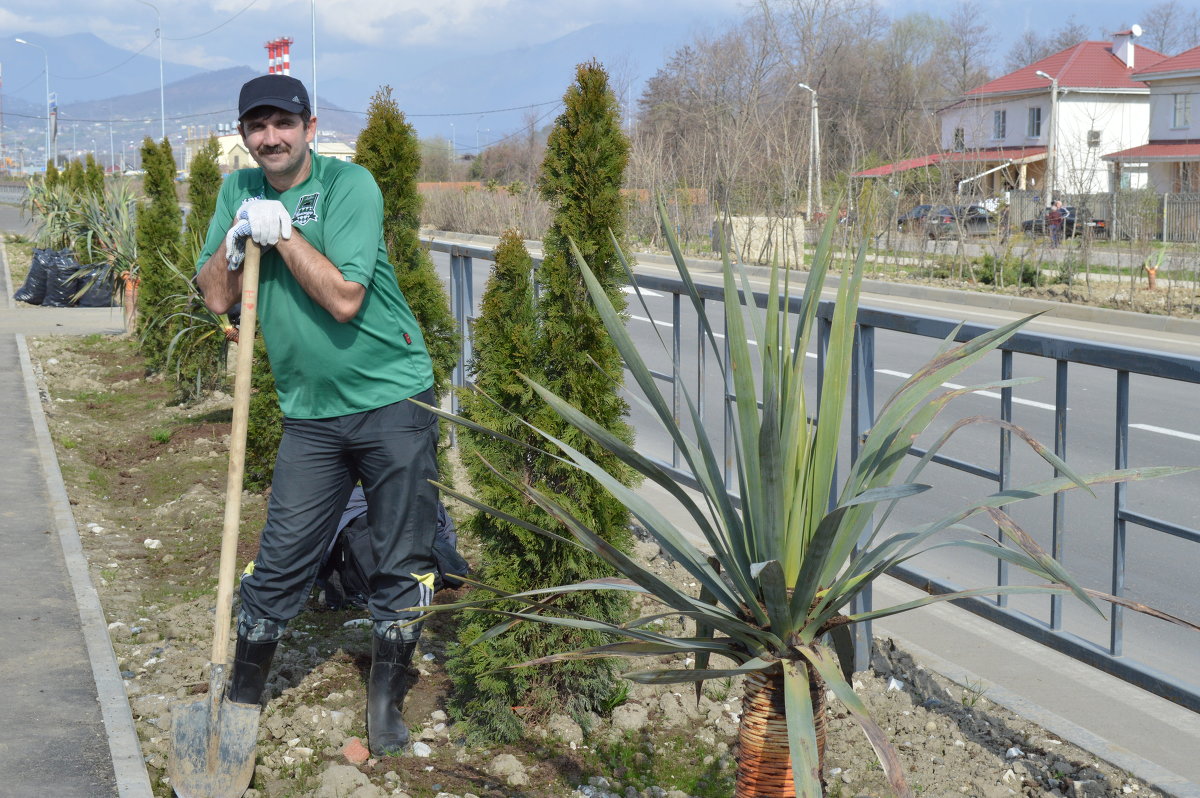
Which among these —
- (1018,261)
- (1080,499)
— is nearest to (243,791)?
(1080,499)

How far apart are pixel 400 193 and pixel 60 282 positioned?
44.8 feet

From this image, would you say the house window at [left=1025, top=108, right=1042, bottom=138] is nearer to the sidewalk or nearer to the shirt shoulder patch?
the sidewalk

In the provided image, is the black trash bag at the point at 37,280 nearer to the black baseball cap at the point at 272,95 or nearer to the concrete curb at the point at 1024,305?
the concrete curb at the point at 1024,305

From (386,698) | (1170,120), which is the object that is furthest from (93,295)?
(1170,120)

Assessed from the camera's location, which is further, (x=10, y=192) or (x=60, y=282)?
(x=10, y=192)

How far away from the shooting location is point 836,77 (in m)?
64.3

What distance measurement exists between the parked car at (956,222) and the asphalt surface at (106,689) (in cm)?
1661

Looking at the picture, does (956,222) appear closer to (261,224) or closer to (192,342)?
(192,342)

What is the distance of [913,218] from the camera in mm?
24594

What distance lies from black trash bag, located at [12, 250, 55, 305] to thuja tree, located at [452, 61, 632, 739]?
1562cm

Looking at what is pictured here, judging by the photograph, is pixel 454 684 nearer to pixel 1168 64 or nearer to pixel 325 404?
pixel 325 404

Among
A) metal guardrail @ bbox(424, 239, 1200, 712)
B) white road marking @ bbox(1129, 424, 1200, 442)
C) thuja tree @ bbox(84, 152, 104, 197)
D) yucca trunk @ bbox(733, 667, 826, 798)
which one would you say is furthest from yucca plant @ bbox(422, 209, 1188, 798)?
thuja tree @ bbox(84, 152, 104, 197)

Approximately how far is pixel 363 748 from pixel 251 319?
136 cm

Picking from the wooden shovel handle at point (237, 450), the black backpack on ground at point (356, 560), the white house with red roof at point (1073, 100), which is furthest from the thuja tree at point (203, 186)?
the white house with red roof at point (1073, 100)
